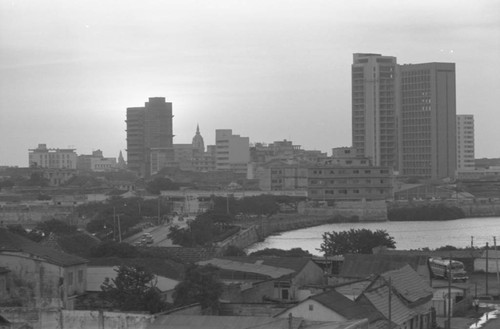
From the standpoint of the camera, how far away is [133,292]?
26.3ft

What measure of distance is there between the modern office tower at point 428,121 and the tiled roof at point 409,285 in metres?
38.4

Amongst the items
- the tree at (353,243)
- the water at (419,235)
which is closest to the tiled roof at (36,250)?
the tree at (353,243)

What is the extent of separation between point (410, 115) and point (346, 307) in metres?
41.1

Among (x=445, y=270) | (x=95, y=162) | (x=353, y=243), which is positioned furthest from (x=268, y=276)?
(x=95, y=162)

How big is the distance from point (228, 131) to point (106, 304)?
44882 mm

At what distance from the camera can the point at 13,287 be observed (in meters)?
8.13

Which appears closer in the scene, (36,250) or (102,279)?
(36,250)

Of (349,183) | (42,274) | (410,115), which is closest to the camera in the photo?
(42,274)

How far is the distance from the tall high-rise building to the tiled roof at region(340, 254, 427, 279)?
3455cm

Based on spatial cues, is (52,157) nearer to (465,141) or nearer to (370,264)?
(465,141)

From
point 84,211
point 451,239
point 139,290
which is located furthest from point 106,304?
point 84,211

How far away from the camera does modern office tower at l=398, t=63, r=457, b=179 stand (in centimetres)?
4734

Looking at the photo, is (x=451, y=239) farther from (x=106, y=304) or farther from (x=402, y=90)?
(x=402, y=90)

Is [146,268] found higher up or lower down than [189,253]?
higher up
